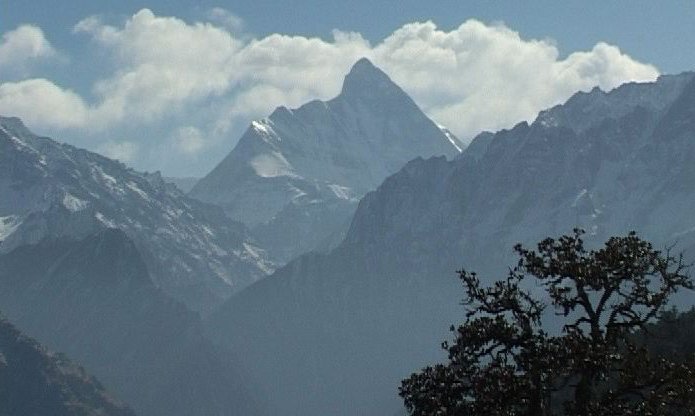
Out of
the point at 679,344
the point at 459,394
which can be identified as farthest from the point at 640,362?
the point at 679,344

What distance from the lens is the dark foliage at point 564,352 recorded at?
A: 36.8 metres

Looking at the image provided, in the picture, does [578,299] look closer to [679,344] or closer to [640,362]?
[640,362]

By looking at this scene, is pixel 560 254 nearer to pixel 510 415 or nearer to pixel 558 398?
pixel 510 415

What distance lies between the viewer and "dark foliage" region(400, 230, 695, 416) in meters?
36.8

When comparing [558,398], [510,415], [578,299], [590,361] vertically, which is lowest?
[510,415]

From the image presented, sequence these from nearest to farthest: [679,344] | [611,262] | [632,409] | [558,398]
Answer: [632,409] < [611,262] < [679,344] < [558,398]

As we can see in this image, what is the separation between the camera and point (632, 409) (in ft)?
118

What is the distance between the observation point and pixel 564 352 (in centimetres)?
3728

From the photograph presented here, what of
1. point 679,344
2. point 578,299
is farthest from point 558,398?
point 578,299

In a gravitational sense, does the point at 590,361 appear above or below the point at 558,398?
below

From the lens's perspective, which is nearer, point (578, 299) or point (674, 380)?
point (674, 380)

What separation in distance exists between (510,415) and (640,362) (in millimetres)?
4386

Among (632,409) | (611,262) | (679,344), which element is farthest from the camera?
(679,344)

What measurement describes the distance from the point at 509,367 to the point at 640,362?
413 centimetres
